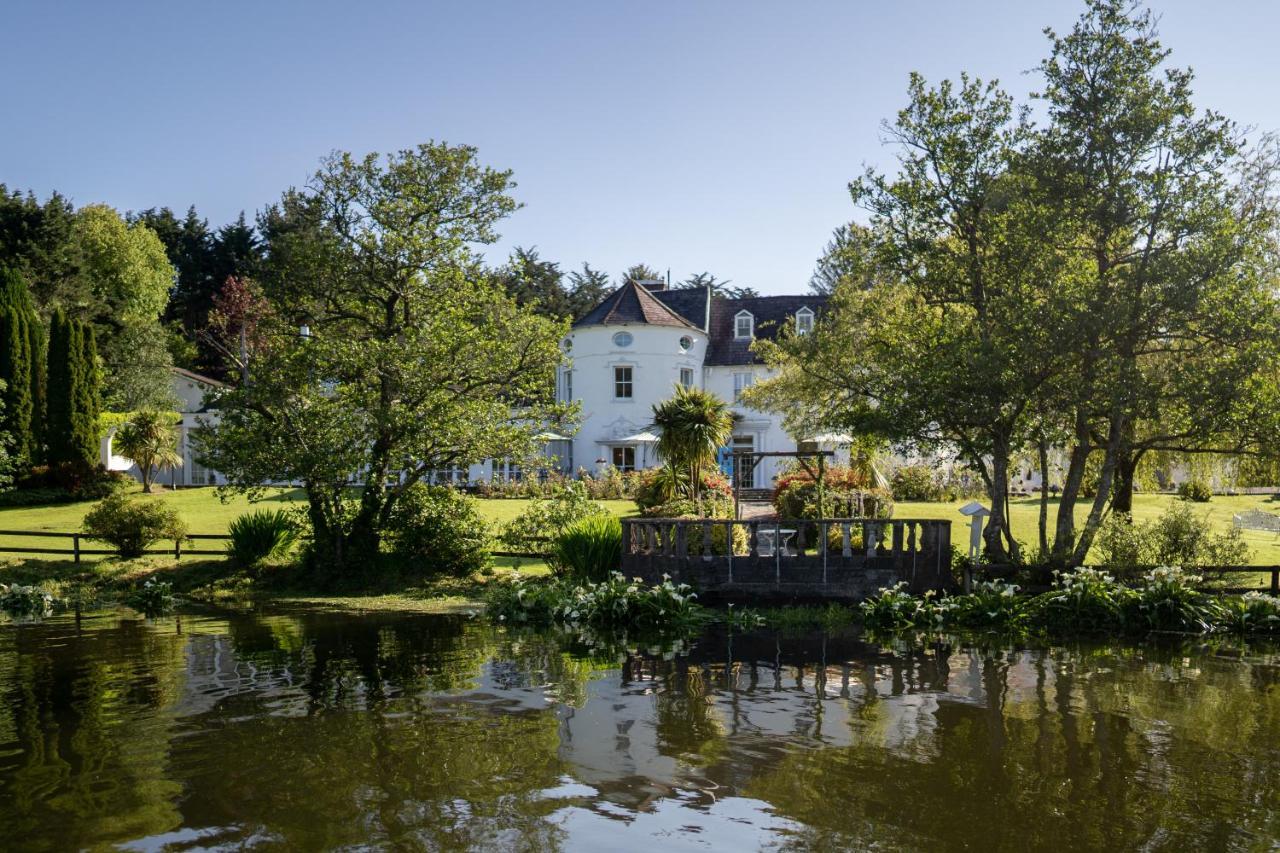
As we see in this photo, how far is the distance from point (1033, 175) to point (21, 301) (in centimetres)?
3749

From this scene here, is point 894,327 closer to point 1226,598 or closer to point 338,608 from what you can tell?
point 1226,598

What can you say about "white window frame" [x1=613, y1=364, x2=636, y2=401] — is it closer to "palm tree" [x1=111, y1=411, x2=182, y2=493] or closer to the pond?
"palm tree" [x1=111, y1=411, x2=182, y2=493]

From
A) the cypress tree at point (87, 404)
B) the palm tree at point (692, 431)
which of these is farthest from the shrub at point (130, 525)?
the cypress tree at point (87, 404)

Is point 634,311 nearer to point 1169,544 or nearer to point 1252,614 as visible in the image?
point 1169,544

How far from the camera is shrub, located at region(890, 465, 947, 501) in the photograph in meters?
36.6

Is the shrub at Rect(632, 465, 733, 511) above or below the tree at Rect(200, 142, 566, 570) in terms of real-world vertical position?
below

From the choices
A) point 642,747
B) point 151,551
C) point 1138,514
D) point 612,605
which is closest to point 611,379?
point 1138,514

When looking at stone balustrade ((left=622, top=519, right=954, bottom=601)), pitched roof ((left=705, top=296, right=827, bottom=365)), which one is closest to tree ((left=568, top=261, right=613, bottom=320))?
pitched roof ((left=705, top=296, right=827, bottom=365))

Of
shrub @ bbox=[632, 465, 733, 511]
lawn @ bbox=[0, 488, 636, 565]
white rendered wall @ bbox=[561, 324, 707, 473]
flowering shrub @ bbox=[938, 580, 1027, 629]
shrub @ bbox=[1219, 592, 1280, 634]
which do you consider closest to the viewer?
shrub @ bbox=[1219, 592, 1280, 634]

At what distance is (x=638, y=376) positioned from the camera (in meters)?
48.1

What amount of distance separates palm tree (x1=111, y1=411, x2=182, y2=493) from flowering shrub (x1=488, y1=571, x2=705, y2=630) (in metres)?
23.8

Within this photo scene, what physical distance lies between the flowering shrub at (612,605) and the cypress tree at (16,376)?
26948 mm

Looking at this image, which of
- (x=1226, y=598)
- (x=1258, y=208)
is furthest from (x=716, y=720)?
(x=1258, y=208)

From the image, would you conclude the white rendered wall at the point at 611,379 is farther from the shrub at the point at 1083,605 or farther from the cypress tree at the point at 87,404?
the shrub at the point at 1083,605
